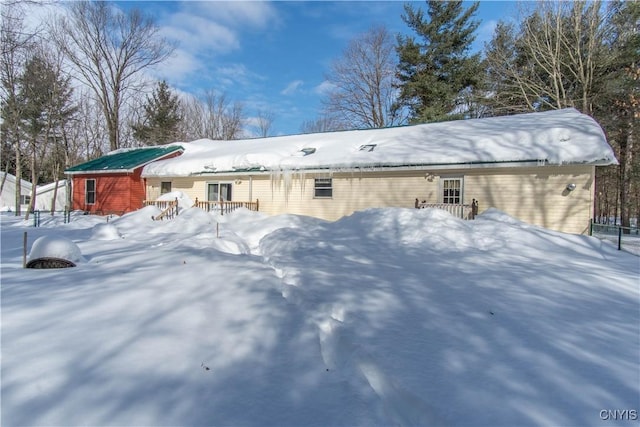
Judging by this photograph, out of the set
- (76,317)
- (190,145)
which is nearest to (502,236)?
(76,317)

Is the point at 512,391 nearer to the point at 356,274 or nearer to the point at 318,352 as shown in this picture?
the point at 318,352

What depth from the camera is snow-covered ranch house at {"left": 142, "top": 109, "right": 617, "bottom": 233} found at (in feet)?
32.9

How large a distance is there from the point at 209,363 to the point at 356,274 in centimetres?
313

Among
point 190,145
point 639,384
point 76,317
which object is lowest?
point 639,384

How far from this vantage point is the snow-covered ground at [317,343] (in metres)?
2.21

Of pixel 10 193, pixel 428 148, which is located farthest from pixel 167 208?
pixel 10 193

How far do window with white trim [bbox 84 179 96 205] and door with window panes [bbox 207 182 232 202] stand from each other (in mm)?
8301

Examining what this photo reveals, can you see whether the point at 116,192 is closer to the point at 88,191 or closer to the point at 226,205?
the point at 88,191

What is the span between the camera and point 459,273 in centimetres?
551

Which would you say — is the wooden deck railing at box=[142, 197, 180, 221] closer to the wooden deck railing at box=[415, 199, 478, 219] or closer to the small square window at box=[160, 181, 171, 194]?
the small square window at box=[160, 181, 171, 194]

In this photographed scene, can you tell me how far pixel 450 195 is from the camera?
11.5 metres

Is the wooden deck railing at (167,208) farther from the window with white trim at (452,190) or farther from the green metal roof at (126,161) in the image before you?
the window with white trim at (452,190)

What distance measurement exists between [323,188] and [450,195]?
15.9ft

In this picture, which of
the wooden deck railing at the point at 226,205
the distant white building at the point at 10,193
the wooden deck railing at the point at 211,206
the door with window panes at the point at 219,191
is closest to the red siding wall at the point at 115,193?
the wooden deck railing at the point at 211,206
